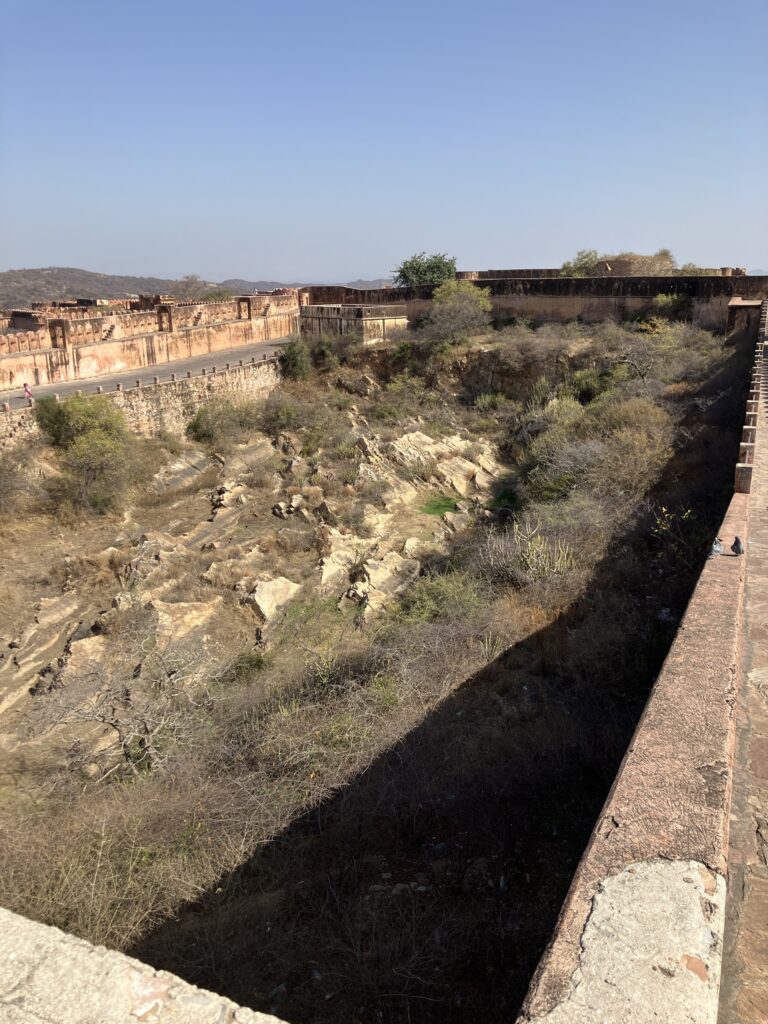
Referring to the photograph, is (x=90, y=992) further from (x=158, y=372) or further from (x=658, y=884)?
(x=158, y=372)

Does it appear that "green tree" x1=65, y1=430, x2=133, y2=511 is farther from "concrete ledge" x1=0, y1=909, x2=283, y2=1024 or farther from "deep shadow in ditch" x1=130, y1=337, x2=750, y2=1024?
"concrete ledge" x1=0, y1=909, x2=283, y2=1024

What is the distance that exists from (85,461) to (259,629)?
7810 millimetres

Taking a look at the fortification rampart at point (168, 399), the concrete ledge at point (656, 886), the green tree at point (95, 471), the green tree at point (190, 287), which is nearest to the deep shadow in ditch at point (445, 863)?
the concrete ledge at point (656, 886)

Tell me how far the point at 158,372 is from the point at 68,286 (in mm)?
60852

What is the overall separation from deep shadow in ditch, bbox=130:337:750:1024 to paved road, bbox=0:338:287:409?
1557 cm

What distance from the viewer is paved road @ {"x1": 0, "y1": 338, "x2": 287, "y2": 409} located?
759 inches

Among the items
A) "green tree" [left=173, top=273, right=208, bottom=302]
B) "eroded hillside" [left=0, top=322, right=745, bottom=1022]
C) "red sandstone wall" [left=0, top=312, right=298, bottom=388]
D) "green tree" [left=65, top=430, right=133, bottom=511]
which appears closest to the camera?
"eroded hillside" [left=0, top=322, right=745, bottom=1022]

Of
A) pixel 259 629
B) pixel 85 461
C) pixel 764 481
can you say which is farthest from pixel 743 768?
pixel 85 461

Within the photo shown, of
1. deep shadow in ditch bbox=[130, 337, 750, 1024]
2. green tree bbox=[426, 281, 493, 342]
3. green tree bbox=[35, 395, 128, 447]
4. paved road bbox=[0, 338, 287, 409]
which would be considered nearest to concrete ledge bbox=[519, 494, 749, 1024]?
deep shadow in ditch bbox=[130, 337, 750, 1024]

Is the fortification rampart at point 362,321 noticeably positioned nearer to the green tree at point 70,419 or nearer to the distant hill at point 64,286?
the green tree at point 70,419

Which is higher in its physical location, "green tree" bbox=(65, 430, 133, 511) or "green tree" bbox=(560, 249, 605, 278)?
"green tree" bbox=(560, 249, 605, 278)

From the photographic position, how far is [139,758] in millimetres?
6965

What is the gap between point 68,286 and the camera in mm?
73938

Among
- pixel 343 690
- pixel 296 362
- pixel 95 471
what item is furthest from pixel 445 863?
pixel 296 362
